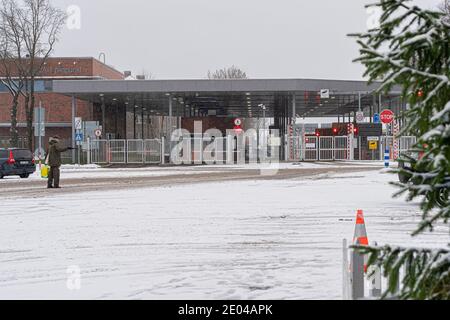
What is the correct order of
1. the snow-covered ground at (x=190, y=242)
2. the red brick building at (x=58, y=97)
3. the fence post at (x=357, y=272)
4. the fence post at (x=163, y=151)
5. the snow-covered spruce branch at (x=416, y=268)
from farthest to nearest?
the red brick building at (x=58, y=97) < the fence post at (x=163, y=151) < the snow-covered ground at (x=190, y=242) < the fence post at (x=357, y=272) < the snow-covered spruce branch at (x=416, y=268)

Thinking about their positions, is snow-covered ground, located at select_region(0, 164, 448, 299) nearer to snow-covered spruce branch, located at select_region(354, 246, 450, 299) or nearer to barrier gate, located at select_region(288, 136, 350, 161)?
snow-covered spruce branch, located at select_region(354, 246, 450, 299)

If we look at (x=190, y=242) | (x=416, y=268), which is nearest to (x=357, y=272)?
(x=416, y=268)

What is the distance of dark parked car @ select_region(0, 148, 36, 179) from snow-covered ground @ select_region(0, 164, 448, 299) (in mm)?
13540

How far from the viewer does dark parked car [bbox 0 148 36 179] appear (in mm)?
30281

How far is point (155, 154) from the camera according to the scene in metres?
48.6

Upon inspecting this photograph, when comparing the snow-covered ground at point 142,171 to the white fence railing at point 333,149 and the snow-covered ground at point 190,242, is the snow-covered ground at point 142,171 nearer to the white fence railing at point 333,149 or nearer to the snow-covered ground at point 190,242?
the white fence railing at point 333,149

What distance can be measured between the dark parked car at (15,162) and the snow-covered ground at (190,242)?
44.4 feet

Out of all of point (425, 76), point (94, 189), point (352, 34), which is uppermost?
point (352, 34)

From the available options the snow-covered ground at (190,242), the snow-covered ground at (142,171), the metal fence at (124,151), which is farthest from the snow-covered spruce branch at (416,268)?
the metal fence at (124,151)

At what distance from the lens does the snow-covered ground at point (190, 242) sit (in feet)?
21.6

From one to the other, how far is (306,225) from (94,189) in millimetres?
11243
